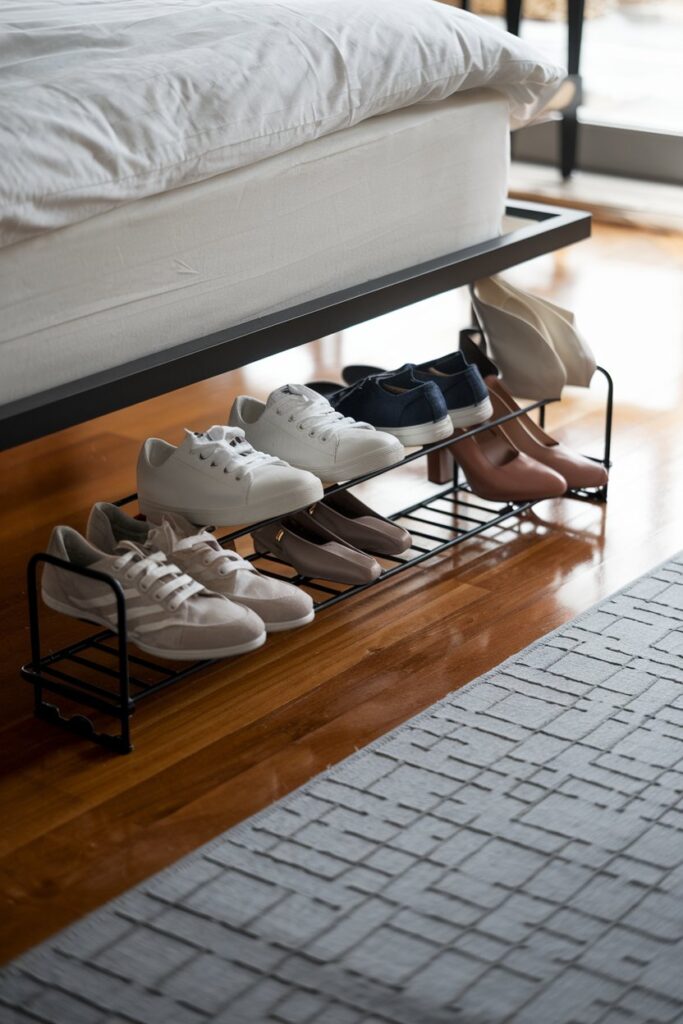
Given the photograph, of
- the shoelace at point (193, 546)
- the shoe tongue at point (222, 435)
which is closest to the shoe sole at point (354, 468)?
the shoe tongue at point (222, 435)

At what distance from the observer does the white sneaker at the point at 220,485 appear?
1.66 metres

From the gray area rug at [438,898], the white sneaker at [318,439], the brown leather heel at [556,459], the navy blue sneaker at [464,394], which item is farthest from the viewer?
the brown leather heel at [556,459]

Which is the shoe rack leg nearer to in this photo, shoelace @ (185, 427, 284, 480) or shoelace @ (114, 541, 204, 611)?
shoelace @ (185, 427, 284, 480)

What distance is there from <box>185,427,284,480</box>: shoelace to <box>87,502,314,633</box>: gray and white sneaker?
3.1 inches

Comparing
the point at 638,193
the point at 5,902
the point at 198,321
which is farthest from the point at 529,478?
the point at 638,193

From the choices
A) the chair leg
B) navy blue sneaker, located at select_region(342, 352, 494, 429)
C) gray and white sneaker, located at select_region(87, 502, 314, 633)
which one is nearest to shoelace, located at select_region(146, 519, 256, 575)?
gray and white sneaker, located at select_region(87, 502, 314, 633)

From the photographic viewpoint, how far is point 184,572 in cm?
163

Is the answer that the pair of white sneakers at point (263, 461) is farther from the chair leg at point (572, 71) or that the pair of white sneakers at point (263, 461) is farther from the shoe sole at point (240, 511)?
the chair leg at point (572, 71)

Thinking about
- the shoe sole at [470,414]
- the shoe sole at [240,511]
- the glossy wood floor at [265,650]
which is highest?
A: the shoe sole at [470,414]

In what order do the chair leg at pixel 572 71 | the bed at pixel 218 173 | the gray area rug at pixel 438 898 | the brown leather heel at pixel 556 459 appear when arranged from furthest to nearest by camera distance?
the chair leg at pixel 572 71, the brown leather heel at pixel 556 459, the bed at pixel 218 173, the gray area rug at pixel 438 898

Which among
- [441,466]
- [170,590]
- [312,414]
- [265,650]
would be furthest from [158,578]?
[441,466]

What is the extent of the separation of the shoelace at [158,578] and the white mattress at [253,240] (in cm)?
22

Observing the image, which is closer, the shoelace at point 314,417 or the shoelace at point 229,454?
the shoelace at point 229,454

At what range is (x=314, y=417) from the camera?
1.81 m
